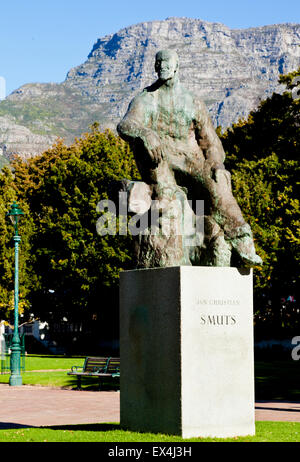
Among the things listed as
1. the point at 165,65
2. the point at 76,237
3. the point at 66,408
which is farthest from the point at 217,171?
the point at 76,237

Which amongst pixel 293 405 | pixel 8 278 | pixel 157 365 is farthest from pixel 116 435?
pixel 8 278

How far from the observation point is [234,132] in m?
42.5

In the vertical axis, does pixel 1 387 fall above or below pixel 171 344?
below

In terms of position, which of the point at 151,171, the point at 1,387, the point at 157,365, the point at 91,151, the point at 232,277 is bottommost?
the point at 1,387

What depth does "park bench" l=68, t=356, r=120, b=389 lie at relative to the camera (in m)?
24.2

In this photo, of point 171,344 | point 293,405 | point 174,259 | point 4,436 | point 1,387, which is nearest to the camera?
point 171,344

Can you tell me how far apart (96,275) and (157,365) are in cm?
3279

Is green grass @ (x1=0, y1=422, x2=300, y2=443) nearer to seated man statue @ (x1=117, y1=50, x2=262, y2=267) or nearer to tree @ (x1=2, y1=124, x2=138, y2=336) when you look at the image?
seated man statue @ (x1=117, y1=50, x2=262, y2=267)

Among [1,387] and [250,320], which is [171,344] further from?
[1,387]

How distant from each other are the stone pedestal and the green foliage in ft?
61.0

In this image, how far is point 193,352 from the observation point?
8.79 m

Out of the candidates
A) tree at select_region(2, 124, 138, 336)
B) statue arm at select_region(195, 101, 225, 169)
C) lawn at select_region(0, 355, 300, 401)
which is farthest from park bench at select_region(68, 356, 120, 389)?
statue arm at select_region(195, 101, 225, 169)

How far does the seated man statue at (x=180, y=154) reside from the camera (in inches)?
378

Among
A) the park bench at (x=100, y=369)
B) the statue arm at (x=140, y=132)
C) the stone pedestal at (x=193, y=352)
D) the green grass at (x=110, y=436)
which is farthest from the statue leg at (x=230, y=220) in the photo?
the park bench at (x=100, y=369)
